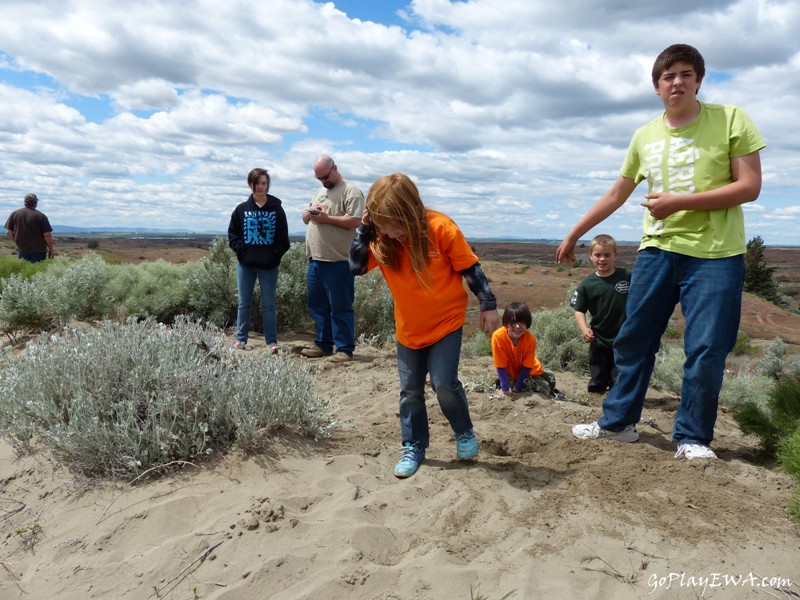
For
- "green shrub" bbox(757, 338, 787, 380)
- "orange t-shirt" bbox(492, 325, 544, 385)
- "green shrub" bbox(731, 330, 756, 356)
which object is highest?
"orange t-shirt" bbox(492, 325, 544, 385)

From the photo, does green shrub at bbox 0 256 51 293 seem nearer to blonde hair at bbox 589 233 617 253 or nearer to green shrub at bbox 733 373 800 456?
blonde hair at bbox 589 233 617 253

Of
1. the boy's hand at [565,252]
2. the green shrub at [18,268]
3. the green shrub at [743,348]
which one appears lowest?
the green shrub at [743,348]

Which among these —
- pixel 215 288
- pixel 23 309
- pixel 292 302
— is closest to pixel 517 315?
pixel 292 302

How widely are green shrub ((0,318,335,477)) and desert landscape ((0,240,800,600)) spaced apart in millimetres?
134

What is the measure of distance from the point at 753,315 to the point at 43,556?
54.8 ft

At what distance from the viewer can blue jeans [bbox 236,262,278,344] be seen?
Answer: 703cm

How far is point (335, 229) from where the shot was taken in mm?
6504

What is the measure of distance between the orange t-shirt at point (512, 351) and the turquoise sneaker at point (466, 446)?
1.52m

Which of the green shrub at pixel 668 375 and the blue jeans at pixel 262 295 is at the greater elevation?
the blue jeans at pixel 262 295

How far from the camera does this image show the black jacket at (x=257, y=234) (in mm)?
6863

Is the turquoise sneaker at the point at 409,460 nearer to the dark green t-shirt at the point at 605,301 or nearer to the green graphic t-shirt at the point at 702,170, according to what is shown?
the green graphic t-shirt at the point at 702,170

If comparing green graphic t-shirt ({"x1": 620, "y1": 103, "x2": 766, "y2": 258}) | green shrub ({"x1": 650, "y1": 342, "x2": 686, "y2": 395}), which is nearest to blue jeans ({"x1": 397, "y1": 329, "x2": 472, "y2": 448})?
green graphic t-shirt ({"x1": 620, "y1": 103, "x2": 766, "y2": 258})

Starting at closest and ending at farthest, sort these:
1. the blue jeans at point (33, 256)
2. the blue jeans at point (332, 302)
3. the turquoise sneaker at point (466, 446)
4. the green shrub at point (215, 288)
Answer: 1. the turquoise sneaker at point (466, 446)
2. the blue jeans at point (332, 302)
3. the green shrub at point (215, 288)
4. the blue jeans at point (33, 256)

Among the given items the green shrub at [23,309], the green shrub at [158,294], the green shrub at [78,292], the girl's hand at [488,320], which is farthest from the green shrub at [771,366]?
the green shrub at [23,309]
